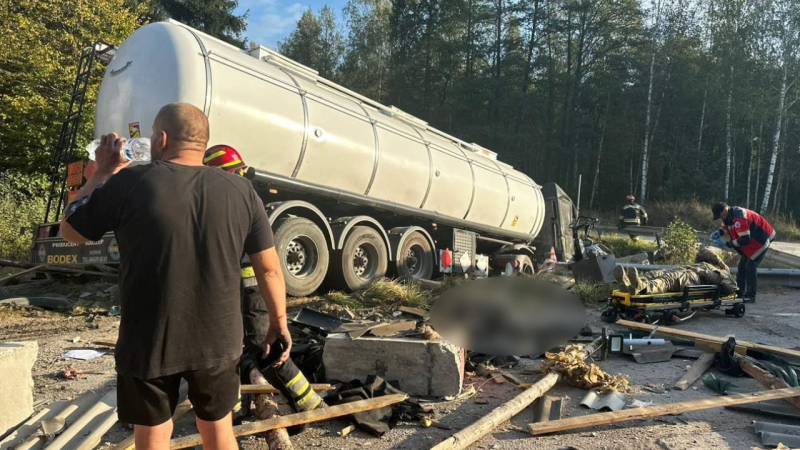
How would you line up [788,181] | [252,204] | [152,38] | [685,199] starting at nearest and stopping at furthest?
[252,204] → [152,38] → [685,199] → [788,181]

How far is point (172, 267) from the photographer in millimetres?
1771

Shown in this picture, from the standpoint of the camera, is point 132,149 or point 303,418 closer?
point 132,149

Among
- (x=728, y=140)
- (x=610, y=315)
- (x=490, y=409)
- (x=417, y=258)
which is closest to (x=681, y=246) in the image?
(x=610, y=315)

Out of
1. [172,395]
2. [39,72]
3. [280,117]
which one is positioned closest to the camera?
[172,395]

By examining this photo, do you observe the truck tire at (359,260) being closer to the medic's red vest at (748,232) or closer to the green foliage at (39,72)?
the medic's red vest at (748,232)

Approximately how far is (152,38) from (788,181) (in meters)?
35.3

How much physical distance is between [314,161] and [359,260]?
5.53 feet

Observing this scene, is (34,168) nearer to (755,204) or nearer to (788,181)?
(755,204)

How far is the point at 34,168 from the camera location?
1325 centimetres

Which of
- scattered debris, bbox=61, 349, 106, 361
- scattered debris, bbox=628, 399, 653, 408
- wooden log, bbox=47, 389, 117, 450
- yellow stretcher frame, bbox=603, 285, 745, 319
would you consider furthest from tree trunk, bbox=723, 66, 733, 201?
wooden log, bbox=47, 389, 117, 450

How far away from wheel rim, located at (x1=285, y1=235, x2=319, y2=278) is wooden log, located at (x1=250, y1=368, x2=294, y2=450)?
117 inches

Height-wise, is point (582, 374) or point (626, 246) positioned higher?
point (626, 246)

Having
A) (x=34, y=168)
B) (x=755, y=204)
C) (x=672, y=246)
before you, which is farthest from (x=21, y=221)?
(x=755, y=204)

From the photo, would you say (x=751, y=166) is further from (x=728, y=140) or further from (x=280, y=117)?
(x=280, y=117)
